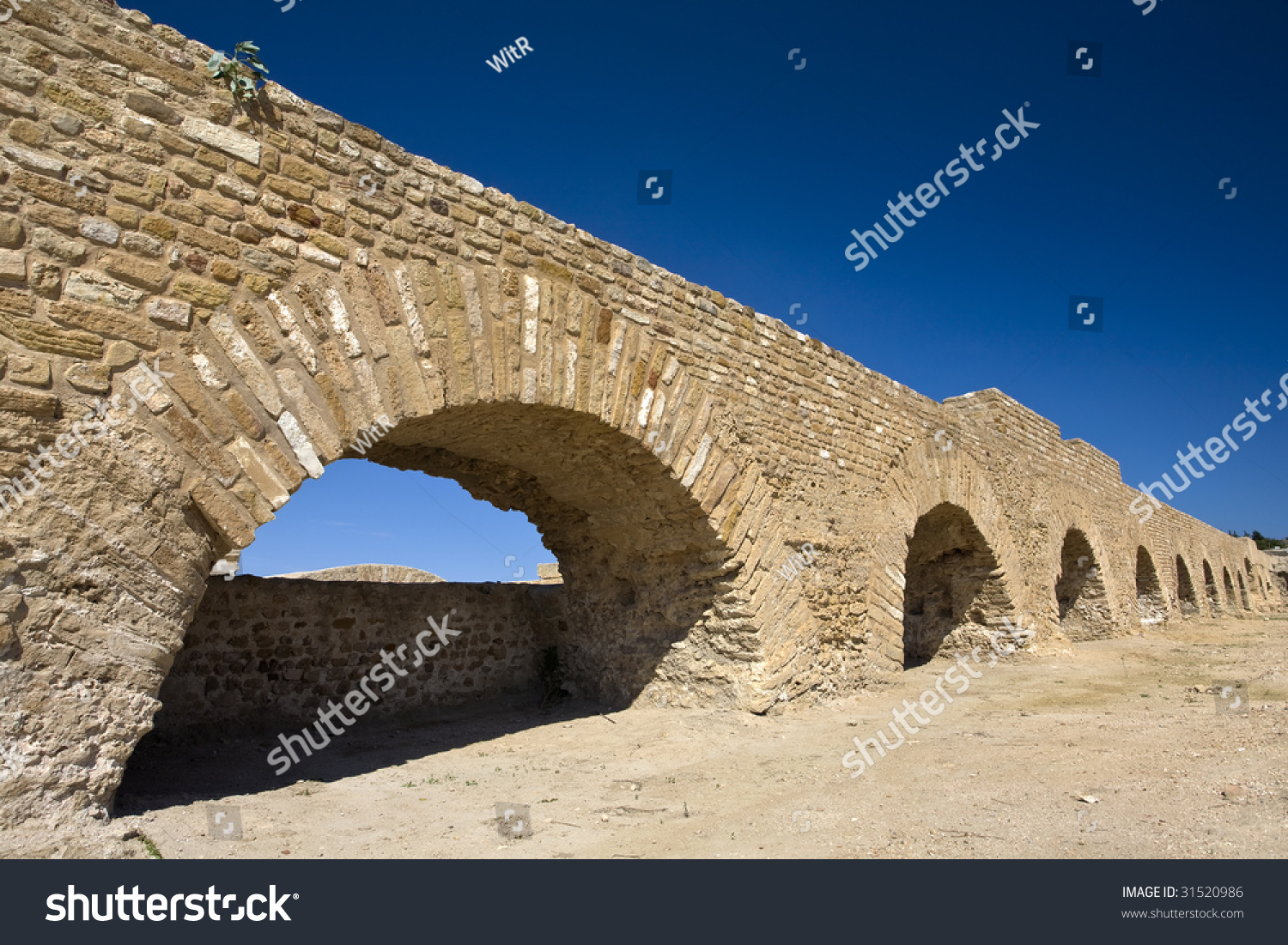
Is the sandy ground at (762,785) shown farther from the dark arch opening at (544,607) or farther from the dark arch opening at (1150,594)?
the dark arch opening at (1150,594)

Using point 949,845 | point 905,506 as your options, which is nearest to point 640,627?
point 905,506

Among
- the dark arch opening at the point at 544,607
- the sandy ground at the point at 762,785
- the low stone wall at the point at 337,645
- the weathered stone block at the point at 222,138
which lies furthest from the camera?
the low stone wall at the point at 337,645

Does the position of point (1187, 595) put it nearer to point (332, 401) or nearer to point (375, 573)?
point (375, 573)

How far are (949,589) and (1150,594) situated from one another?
974 cm

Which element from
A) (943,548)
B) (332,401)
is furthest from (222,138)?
(943,548)

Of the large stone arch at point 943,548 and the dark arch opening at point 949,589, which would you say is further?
the dark arch opening at point 949,589

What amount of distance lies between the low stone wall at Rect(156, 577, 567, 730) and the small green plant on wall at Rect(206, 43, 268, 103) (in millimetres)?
3289

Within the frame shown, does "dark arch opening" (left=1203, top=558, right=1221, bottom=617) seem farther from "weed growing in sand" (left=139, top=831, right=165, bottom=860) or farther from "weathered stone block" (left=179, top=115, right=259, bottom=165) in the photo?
"weed growing in sand" (left=139, top=831, right=165, bottom=860)

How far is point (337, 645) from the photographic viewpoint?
588 cm

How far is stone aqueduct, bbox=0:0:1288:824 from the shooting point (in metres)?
2.71

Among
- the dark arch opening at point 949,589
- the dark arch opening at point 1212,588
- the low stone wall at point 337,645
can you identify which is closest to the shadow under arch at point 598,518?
the low stone wall at point 337,645

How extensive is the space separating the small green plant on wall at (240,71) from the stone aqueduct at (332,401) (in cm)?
7

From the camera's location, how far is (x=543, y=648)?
7.22 meters

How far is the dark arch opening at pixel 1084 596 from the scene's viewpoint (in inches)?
481
